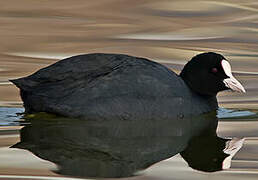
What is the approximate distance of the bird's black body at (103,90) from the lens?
9227mm

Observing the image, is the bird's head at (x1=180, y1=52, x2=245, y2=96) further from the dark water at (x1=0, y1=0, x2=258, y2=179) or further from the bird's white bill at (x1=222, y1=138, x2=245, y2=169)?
the bird's white bill at (x1=222, y1=138, x2=245, y2=169)

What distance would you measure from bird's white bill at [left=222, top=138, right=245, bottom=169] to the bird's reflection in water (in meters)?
0.04

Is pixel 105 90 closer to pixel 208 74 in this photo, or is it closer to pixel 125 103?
pixel 125 103

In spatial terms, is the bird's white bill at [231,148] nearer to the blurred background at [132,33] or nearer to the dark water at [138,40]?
the dark water at [138,40]

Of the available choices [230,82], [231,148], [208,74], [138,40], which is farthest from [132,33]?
[231,148]

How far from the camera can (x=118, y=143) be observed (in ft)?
27.7

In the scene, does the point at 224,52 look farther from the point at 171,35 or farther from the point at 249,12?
the point at 249,12

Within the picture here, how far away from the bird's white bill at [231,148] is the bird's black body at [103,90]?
1.01 meters

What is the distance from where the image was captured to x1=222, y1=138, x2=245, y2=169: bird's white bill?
305 inches

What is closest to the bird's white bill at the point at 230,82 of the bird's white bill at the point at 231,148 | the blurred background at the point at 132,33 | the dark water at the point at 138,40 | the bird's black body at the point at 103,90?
the dark water at the point at 138,40

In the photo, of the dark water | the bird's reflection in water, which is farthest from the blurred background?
the bird's reflection in water

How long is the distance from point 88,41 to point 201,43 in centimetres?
163

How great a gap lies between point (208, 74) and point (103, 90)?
1266 millimetres

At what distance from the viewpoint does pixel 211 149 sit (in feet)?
27.5
